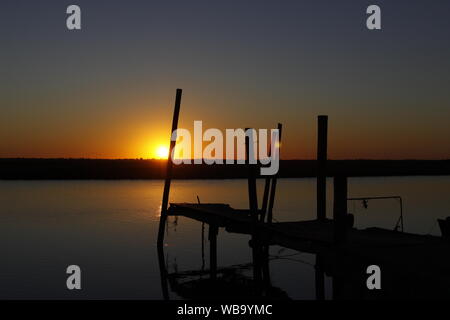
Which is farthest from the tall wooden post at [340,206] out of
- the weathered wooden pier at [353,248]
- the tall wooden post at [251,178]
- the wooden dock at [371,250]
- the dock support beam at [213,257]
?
the dock support beam at [213,257]

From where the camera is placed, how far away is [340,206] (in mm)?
10383

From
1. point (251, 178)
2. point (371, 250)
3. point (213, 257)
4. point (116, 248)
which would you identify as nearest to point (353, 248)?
point (371, 250)

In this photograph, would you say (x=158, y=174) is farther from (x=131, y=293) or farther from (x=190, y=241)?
(x=131, y=293)

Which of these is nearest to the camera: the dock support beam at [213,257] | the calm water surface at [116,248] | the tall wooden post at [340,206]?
the tall wooden post at [340,206]

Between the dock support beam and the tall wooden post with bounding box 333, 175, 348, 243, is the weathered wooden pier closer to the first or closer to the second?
the tall wooden post with bounding box 333, 175, 348, 243

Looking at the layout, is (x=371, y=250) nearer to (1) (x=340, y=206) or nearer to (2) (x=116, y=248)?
(1) (x=340, y=206)

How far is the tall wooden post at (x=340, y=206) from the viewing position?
10258 mm

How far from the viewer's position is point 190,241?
2783 cm

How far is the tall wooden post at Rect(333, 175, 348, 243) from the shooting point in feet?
33.7

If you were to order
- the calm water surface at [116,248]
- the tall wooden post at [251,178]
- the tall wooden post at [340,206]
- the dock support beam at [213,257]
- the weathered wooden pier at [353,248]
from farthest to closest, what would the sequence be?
the dock support beam at [213,257], the calm water surface at [116,248], the tall wooden post at [251,178], the tall wooden post at [340,206], the weathered wooden pier at [353,248]

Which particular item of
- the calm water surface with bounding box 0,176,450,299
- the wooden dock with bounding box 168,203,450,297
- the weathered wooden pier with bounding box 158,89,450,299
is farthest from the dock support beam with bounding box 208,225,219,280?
the wooden dock with bounding box 168,203,450,297

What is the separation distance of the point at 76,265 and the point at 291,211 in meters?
25.0

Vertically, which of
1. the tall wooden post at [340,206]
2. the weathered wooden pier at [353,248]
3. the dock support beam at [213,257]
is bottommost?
the dock support beam at [213,257]

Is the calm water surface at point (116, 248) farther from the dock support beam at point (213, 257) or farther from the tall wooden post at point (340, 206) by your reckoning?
the tall wooden post at point (340, 206)
